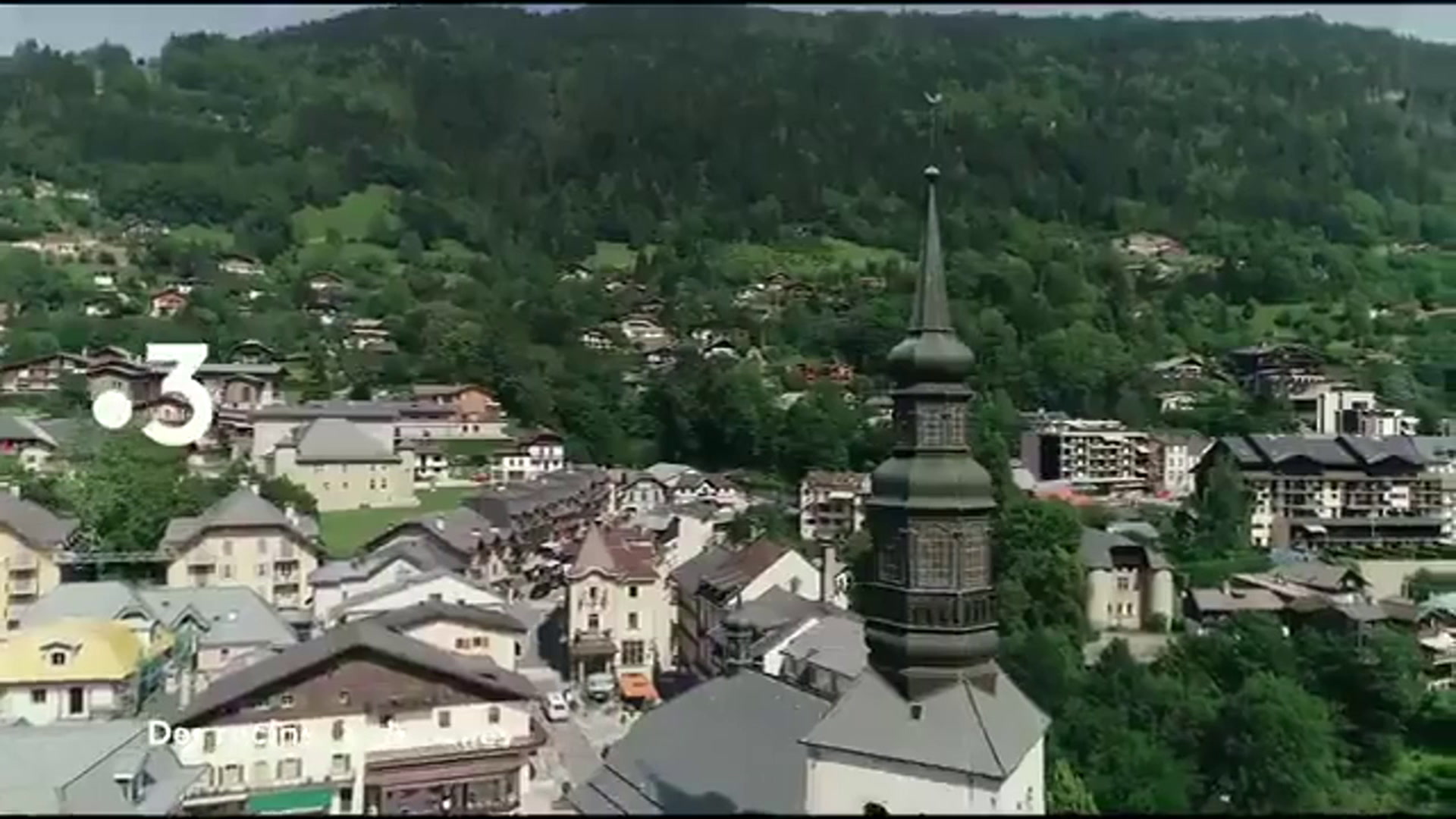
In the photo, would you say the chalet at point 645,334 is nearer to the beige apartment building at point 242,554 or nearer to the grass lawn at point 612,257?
the grass lawn at point 612,257

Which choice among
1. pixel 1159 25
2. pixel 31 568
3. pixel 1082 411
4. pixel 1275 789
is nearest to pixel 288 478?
pixel 31 568

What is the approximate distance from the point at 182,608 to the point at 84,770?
12.3ft

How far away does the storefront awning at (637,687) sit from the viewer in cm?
947

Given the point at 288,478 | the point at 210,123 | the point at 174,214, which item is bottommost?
the point at 288,478

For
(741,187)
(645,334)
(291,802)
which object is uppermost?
(741,187)

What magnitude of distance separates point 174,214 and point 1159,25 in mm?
34358

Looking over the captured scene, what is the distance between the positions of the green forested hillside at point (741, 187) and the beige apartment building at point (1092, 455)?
1.48 meters

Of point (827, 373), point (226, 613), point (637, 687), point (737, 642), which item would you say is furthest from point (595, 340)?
point (737, 642)

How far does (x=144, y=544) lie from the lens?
11211 millimetres

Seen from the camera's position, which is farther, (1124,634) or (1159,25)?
(1159,25)

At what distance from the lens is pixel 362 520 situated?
40.6 feet

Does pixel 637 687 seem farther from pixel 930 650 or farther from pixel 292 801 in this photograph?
pixel 930 650

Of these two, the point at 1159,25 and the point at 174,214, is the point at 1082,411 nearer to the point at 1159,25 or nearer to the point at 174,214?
the point at 174,214

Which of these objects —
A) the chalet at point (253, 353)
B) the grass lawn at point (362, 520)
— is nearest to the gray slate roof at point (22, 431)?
the grass lawn at point (362, 520)
